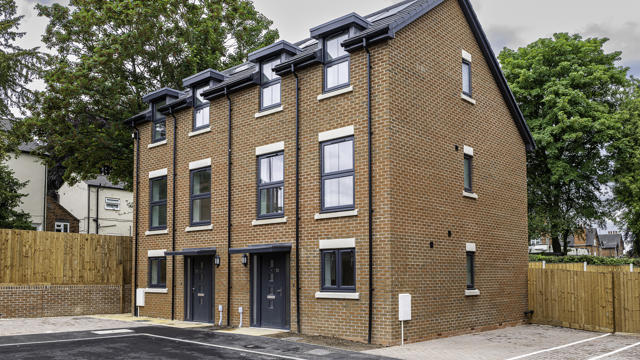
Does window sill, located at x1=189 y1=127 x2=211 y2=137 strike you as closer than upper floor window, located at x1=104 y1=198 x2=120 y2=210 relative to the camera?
Yes

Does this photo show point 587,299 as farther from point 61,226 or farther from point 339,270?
point 61,226

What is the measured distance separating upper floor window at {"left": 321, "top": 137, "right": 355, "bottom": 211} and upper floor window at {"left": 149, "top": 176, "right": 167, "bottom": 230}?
7737 millimetres

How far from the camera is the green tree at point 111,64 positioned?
25312 mm

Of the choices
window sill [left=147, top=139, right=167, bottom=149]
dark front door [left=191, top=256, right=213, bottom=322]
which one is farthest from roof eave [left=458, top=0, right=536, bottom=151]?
window sill [left=147, top=139, right=167, bottom=149]

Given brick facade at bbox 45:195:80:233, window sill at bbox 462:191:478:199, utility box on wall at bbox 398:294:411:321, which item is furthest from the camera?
brick facade at bbox 45:195:80:233

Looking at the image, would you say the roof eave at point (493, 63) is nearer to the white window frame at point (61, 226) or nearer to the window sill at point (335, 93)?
the window sill at point (335, 93)

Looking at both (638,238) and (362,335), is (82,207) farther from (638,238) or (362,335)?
(638,238)

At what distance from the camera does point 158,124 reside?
21469mm

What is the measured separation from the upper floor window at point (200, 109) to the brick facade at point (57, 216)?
22734mm

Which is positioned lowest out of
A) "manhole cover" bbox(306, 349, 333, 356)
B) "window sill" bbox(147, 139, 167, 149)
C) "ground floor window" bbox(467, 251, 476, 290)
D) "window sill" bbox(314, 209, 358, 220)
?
"manhole cover" bbox(306, 349, 333, 356)

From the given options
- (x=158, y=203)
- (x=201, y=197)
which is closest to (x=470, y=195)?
(x=201, y=197)

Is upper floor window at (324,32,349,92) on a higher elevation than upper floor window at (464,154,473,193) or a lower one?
higher

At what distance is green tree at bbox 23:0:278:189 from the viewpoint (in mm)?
25312

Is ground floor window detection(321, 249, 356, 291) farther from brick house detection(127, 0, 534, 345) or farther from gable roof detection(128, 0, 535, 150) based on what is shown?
gable roof detection(128, 0, 535, 150)
